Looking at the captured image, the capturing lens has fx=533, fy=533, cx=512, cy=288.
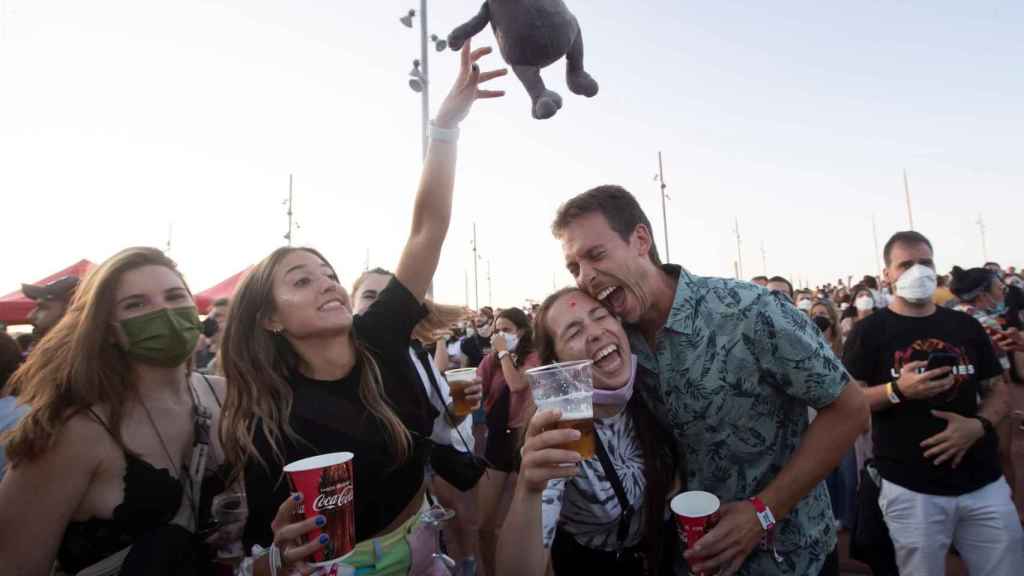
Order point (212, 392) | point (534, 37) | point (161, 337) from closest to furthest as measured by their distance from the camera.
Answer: point (534, 37) → point (161, 337) → point (212, 392)

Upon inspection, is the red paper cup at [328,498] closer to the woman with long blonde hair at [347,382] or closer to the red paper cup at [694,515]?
the woman with long blonde hair at [347,382]

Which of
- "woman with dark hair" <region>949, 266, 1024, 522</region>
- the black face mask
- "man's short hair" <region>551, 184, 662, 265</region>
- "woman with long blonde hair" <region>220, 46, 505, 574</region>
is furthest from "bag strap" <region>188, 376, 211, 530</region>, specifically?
the black face mask

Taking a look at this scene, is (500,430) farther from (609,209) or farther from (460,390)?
(609,209)

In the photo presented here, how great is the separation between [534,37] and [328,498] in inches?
57.2

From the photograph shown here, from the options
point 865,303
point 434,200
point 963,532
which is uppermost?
point 434,200

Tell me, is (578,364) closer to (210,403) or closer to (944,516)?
(210,403)

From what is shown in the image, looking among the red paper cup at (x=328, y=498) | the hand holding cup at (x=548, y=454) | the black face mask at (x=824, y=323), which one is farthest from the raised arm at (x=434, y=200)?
the black face mask at (x=824, y=323)

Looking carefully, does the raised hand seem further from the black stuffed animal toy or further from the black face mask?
the black face mask

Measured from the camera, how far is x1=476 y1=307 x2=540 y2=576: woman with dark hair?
110 inches

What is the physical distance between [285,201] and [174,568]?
94.9 ft

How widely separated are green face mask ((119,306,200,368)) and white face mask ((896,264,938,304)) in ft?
14.0

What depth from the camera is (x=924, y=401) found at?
3.38 meters

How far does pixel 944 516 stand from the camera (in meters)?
3.20

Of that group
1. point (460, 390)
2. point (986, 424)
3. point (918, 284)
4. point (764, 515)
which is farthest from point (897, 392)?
point (460, 390)
